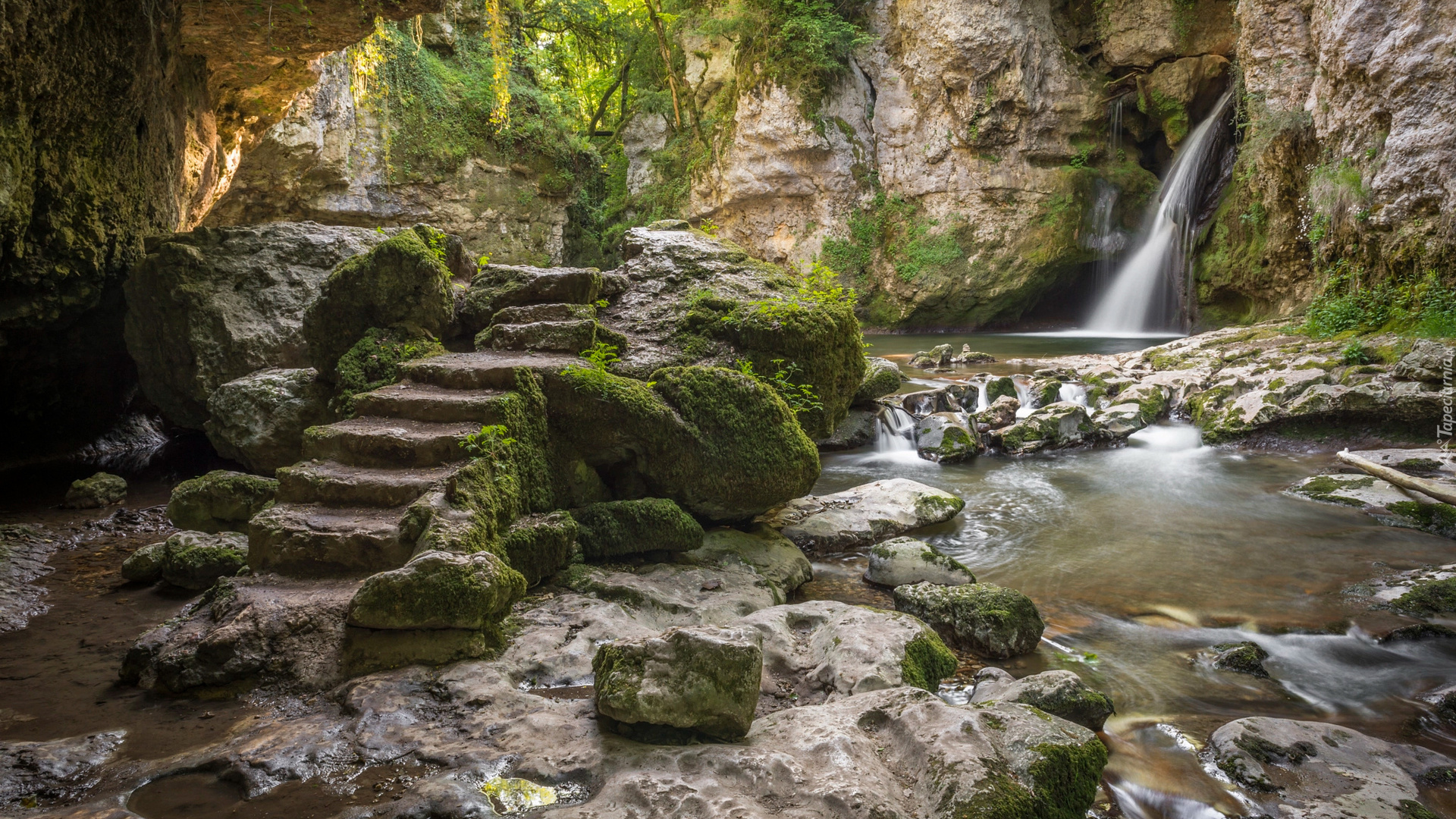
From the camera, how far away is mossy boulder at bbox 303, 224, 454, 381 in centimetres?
546

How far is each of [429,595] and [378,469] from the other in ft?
4.16

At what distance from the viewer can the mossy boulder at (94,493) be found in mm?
6145

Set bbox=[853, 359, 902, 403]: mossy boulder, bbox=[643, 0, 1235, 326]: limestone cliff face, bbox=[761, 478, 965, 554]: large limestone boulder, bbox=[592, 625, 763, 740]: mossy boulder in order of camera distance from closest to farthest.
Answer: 1. bbox=[592, 625, 763, 740]: mossy boulder
2. bbox=[761, 478, 965, 554]: large limestone boulder
3. bbox=[853, 359, 902, 403]: mossy boulder
4. bbox=[643, 0, 1235, 326]: limestone cliff face

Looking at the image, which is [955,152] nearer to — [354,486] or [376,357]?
[376,357]

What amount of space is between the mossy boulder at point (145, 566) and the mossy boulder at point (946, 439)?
7.55 m

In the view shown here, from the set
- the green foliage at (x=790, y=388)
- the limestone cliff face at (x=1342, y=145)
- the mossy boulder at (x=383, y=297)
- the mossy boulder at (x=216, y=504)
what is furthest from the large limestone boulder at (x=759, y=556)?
the limestone cliff face at (x=1342, y=145)

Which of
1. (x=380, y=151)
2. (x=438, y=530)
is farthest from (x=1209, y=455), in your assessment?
(x=380, y=151)

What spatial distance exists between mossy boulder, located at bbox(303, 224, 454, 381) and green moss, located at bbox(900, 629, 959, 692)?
4225 millimetres

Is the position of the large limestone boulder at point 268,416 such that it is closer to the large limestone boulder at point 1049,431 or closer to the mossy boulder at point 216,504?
the mossy boulder at point 216,504

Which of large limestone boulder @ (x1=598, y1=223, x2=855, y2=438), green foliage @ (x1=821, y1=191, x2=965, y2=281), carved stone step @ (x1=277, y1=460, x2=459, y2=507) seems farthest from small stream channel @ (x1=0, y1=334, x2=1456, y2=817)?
green foliage @ (x1=821, y1=191, x2=965, y2=281)

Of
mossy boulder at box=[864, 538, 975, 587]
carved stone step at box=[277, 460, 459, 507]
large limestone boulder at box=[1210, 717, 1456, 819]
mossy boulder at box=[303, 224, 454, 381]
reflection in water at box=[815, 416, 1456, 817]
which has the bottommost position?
reflection in water at box=[815, 416, 1456, 817]

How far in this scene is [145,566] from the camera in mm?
4438

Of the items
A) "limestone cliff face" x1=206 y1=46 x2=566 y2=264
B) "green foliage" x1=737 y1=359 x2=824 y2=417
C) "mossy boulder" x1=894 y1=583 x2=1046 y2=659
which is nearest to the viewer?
"mossy boulder" x1=894 y1=583 x2=1046 y2=659

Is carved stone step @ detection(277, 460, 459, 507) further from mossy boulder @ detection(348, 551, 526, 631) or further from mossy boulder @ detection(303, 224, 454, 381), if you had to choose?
mossy boulder @ detection(303, 224, 454, 381)
